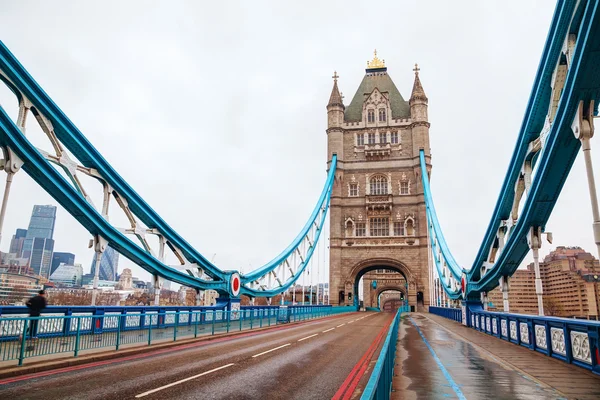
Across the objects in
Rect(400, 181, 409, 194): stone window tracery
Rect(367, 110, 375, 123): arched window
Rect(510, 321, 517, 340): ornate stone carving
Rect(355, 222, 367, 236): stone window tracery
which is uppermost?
Rect(367, 110, 375, 123): arched window

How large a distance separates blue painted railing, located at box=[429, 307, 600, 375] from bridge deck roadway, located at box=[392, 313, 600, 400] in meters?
0.29

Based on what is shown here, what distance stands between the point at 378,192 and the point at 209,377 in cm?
5050

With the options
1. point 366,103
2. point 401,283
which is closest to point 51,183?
point 366,103

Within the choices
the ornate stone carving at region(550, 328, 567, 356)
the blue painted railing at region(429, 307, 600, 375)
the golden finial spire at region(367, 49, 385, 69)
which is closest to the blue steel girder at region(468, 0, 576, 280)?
the blue painted railing at region(429, 307, 600, 375)

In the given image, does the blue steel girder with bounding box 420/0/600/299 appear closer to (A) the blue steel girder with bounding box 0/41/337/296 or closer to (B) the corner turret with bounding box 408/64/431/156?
(A) the blue steel girder with bounding box 0/41/337/296

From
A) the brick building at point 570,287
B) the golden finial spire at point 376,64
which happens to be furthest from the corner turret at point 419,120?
the brick building at point 570,287

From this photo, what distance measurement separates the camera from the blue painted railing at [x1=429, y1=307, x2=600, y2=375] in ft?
29.9

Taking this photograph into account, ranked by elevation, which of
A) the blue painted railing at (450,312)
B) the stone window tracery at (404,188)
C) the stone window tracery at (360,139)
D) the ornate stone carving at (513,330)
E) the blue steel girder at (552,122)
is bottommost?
the blue painted railing at (450,312)

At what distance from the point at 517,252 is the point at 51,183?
17912mm

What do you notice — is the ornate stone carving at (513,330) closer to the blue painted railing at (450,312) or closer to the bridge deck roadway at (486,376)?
the bridge deck roadway at (486,376)

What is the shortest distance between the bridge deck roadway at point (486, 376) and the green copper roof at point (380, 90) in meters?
51.0

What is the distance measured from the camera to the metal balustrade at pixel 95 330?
9.30m

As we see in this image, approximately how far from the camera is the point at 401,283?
239 ft

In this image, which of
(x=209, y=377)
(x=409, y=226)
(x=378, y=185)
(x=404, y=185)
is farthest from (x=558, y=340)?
(x=378, y=185)
